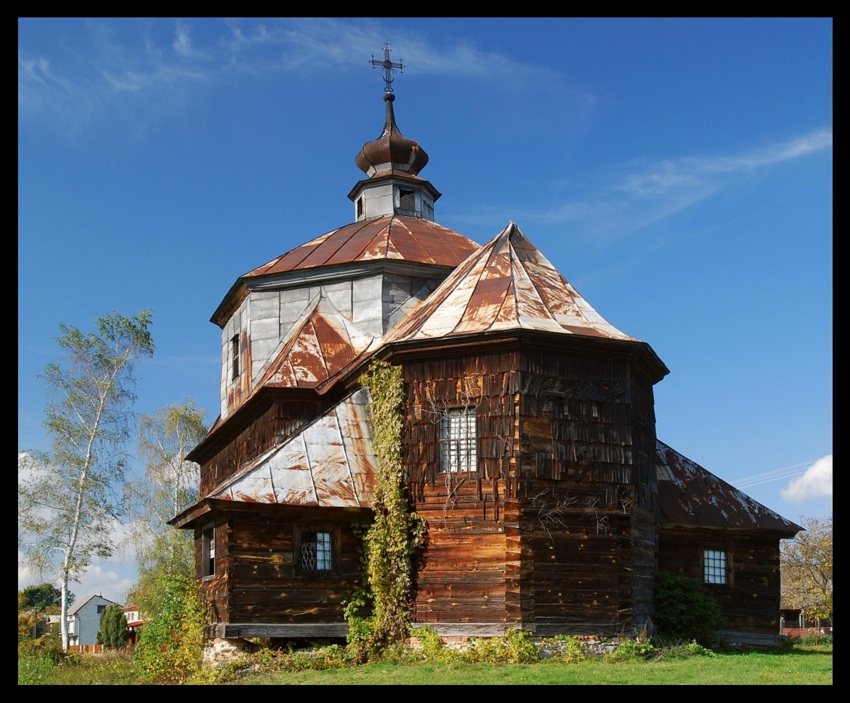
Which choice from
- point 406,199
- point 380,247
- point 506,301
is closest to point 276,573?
point 506,301

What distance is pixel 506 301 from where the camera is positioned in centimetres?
2103

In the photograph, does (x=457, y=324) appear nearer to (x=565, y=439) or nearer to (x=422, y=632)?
(x=565, y=439)

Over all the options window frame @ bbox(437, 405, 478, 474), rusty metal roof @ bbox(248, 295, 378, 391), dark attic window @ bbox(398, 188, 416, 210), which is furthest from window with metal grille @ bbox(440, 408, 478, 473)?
dark attic window @ bbox(398, 188, 416, 210)

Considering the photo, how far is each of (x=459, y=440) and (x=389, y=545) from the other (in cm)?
245

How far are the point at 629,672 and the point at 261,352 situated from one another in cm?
1465

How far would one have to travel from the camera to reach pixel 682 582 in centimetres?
2191

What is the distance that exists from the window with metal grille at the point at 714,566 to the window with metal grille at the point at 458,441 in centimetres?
762

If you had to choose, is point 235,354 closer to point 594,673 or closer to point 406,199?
point 406,199

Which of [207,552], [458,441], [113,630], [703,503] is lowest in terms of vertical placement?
[113,630]

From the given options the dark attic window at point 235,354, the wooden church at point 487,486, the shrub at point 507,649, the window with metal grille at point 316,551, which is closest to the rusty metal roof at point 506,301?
the wooden church at point 487,486

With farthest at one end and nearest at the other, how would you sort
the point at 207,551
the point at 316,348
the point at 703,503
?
the point at 316,348 → the point at 703,503 → the point at 207,551

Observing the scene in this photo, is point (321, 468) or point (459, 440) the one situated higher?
point (459, 440)

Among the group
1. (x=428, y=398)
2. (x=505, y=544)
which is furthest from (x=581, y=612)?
(x=428, y=398)
